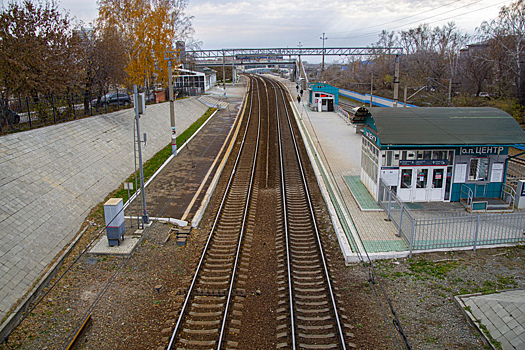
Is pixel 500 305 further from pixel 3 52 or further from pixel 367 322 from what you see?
pixel 3 52

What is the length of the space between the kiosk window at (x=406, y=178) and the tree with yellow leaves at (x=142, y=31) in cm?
2410

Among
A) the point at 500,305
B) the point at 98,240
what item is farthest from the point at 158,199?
the point at 500,305

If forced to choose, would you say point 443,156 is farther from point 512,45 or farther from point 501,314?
point 512,45

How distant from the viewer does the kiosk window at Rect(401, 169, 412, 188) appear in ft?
51.9

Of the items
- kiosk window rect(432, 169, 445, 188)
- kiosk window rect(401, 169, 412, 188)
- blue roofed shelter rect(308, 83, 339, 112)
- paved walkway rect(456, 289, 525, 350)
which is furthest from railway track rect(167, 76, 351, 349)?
blue roofed shelter rect(308, 83, 339, 112)

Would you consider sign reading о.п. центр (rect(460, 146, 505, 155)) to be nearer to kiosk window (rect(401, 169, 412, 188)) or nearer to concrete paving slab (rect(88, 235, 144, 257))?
kiosk window (rect(401, 169, 412, 188))

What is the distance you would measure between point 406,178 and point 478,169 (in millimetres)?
2935

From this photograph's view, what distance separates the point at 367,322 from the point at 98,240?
28.9 ft

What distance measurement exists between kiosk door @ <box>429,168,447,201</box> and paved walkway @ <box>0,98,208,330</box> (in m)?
13.4

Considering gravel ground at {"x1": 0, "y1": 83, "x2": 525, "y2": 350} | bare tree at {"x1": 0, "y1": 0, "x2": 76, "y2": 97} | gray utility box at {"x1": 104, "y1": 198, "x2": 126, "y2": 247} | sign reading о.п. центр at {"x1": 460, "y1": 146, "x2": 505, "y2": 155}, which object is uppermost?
bare tree at {"x1": 0, "y1": 0, "x2": 76, "y2": 97}

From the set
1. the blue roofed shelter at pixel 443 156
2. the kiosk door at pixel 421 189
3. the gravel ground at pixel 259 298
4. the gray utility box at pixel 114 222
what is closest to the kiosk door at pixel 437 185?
the blue roofed shelter at pixel 443 156

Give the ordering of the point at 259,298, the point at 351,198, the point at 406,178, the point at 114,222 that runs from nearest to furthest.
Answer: the point at 259,298
the point at 114,222
the point at 406,178
the point at 351,198

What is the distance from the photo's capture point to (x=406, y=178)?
15891 mm

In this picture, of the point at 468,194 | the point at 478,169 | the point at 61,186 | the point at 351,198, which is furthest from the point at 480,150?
the point at 61,186
